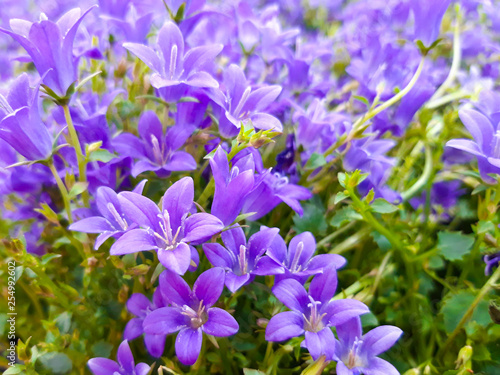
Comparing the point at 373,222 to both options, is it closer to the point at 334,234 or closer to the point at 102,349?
the point at 334,234

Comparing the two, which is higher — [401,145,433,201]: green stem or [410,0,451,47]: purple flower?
[410,0,451,47]: purple flower

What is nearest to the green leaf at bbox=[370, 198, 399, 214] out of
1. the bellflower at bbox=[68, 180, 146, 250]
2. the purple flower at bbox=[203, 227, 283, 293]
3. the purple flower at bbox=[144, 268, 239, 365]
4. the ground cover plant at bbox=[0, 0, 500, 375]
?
the ground cover plant at bbox=[0, 0, 500, 375]

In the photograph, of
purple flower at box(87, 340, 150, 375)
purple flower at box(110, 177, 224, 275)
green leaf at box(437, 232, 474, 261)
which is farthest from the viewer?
green leaf at box(437, 232, 474, 261)

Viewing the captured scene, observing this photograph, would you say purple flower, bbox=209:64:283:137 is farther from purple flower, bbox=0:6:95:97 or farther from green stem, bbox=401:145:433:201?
green stem, bbox=401:145:433:201

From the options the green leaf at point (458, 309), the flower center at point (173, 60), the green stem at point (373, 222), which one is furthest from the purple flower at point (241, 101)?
the green leaf at point (458, 309)

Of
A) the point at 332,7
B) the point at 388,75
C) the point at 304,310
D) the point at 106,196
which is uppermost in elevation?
the point at 332,7

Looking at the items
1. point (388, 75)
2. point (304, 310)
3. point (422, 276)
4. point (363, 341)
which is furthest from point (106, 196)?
point (388, 75)

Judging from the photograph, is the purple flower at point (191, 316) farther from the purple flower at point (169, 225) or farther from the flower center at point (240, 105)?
the flower center at point (240, 105)

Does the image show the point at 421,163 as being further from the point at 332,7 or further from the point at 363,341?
the point at 332,7
